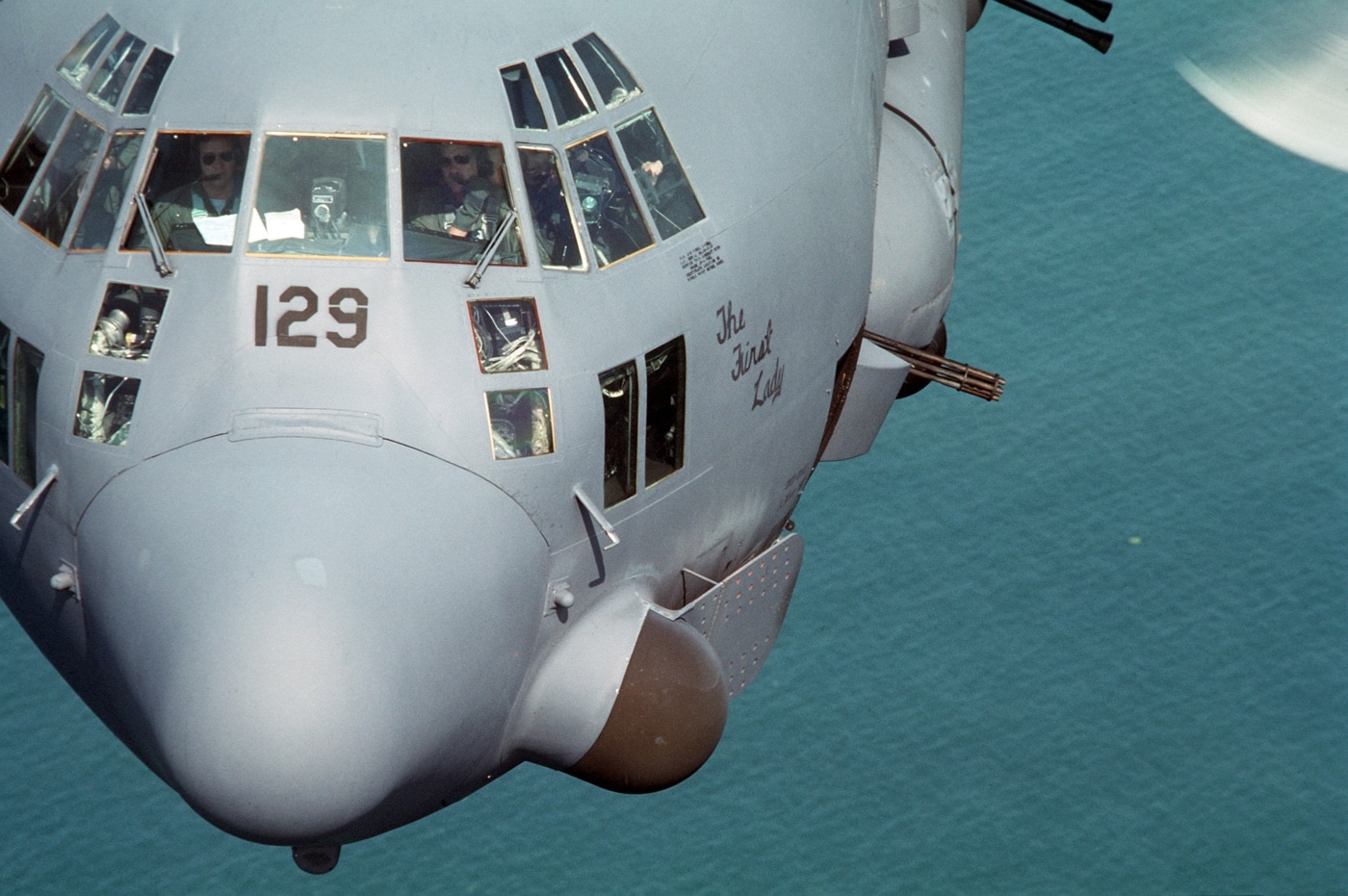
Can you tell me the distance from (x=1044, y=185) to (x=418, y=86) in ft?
39.8

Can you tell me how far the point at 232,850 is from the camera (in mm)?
19141

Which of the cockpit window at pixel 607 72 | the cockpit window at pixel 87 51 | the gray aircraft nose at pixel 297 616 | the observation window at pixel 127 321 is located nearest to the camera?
the gray aircraft nose at pixel 297 616

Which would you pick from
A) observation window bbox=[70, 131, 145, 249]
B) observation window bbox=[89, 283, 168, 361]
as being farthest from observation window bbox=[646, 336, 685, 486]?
observation window bbox=[70, 131, 145, 249]

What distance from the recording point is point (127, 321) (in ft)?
44.8

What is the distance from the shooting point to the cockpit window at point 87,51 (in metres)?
14.3

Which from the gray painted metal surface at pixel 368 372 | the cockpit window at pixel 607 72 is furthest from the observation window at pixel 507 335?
the cockpit window at pixel 607 72

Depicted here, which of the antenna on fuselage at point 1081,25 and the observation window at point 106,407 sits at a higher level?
the observation window at point 106,407

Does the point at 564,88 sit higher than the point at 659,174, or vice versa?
the point at 564,88

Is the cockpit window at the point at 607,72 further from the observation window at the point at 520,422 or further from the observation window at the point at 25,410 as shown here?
the observation window at the point at 25,410

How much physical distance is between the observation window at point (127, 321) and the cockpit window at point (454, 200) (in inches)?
55.4

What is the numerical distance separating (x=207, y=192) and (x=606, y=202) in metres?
2.19

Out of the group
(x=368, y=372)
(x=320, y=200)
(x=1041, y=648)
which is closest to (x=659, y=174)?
(x=320, y=200)

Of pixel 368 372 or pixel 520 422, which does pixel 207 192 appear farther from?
pixel 520 422

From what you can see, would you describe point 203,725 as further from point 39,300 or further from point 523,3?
point 523,3
